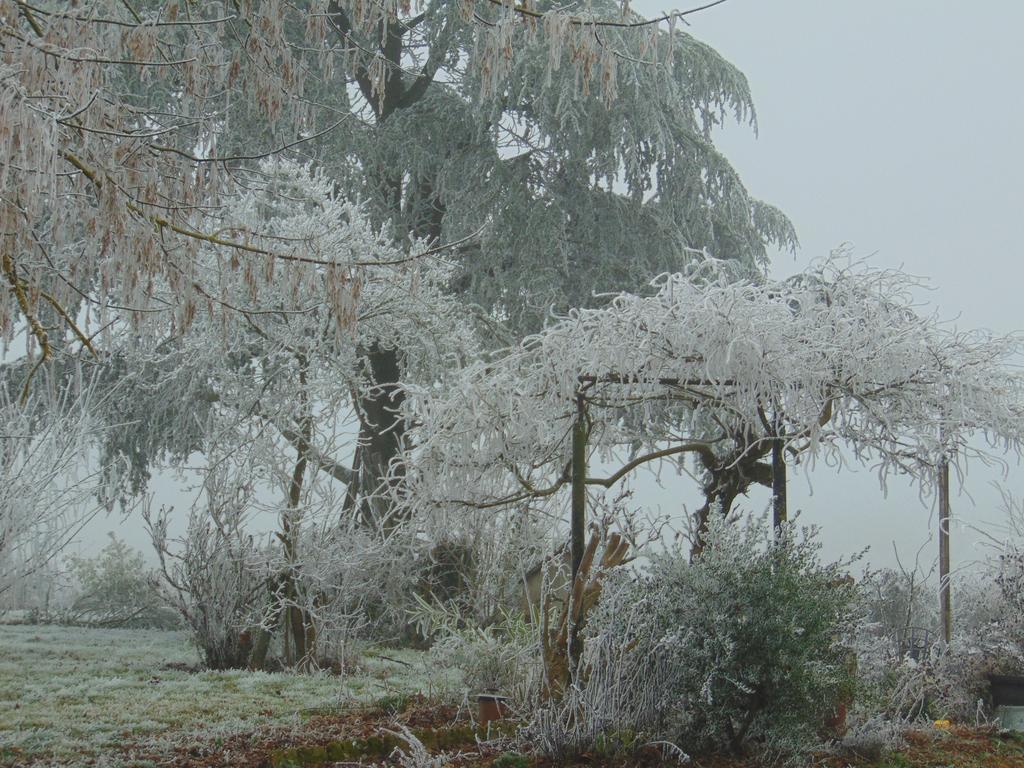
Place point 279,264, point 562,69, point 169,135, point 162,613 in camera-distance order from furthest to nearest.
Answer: point 162,613, point 562,69, point 279,264, point 169,135

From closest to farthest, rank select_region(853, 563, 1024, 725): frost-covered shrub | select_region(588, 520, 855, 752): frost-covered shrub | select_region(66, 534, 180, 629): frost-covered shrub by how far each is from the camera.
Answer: select_region(588, 520, 855, 752): frost-covered shrub < select_region(853, 563, 1024, 725): frost-covered shrub < select_region(66, 534, 180, 629): frost-covered shrub

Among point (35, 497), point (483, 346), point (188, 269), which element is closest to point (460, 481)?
point (188, 269)

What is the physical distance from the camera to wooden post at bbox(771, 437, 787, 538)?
201 inches

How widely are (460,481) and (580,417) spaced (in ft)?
2.29

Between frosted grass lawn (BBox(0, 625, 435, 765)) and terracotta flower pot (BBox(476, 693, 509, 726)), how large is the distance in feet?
1.45

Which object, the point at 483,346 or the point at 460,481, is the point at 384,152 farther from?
the point at 460,481

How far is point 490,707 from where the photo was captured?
16.6 feet

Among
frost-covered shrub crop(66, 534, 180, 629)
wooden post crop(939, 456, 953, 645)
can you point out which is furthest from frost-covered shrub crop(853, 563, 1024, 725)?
frost-covered shrub crop(66, 534, 180, 629)

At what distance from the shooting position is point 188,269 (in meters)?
3.61

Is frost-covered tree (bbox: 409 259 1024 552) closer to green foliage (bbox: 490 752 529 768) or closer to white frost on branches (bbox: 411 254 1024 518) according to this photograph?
white frost on branches (bbox: 411 254 1024 518)

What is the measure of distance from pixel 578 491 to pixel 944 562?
4.13 meters

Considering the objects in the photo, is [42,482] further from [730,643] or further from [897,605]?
[897,605]

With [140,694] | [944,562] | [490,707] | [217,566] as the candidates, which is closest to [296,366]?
[217,566]

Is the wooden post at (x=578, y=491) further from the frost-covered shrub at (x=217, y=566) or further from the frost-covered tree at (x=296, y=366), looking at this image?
the frost-covered shrub at (x=217, y=566)
